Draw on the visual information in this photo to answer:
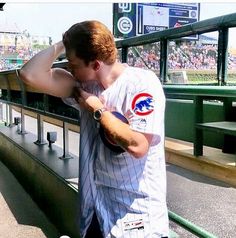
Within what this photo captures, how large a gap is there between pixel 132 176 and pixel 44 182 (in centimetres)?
218

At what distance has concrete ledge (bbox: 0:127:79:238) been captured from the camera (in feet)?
8.66

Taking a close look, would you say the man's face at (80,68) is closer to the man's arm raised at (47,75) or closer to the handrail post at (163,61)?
the man's arm raised at (47,75)

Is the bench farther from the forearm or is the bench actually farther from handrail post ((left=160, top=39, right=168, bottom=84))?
handrail post ((left=160, top=39, right=168, bottom=84))

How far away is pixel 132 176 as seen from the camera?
4.13 feet

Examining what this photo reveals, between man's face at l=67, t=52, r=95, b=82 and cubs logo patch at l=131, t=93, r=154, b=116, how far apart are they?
167mm

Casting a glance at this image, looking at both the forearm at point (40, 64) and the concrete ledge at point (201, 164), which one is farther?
the concrete ledge at point (201, 164)

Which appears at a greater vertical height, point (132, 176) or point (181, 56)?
point (181, 56)

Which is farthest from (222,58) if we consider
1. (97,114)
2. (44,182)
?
(44,182)

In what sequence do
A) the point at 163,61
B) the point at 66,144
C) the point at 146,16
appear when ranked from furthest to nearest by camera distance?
the point at 146,16 → the point at 66,144 → the point at 163,61

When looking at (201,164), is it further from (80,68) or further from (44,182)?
(44,182)

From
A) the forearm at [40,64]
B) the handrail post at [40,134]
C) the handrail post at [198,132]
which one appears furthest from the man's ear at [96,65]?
the handrail post at [40,134]

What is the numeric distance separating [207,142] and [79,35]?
0.90 m

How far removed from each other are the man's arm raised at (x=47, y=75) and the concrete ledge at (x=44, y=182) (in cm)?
112

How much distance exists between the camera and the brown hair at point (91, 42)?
1.19 m
